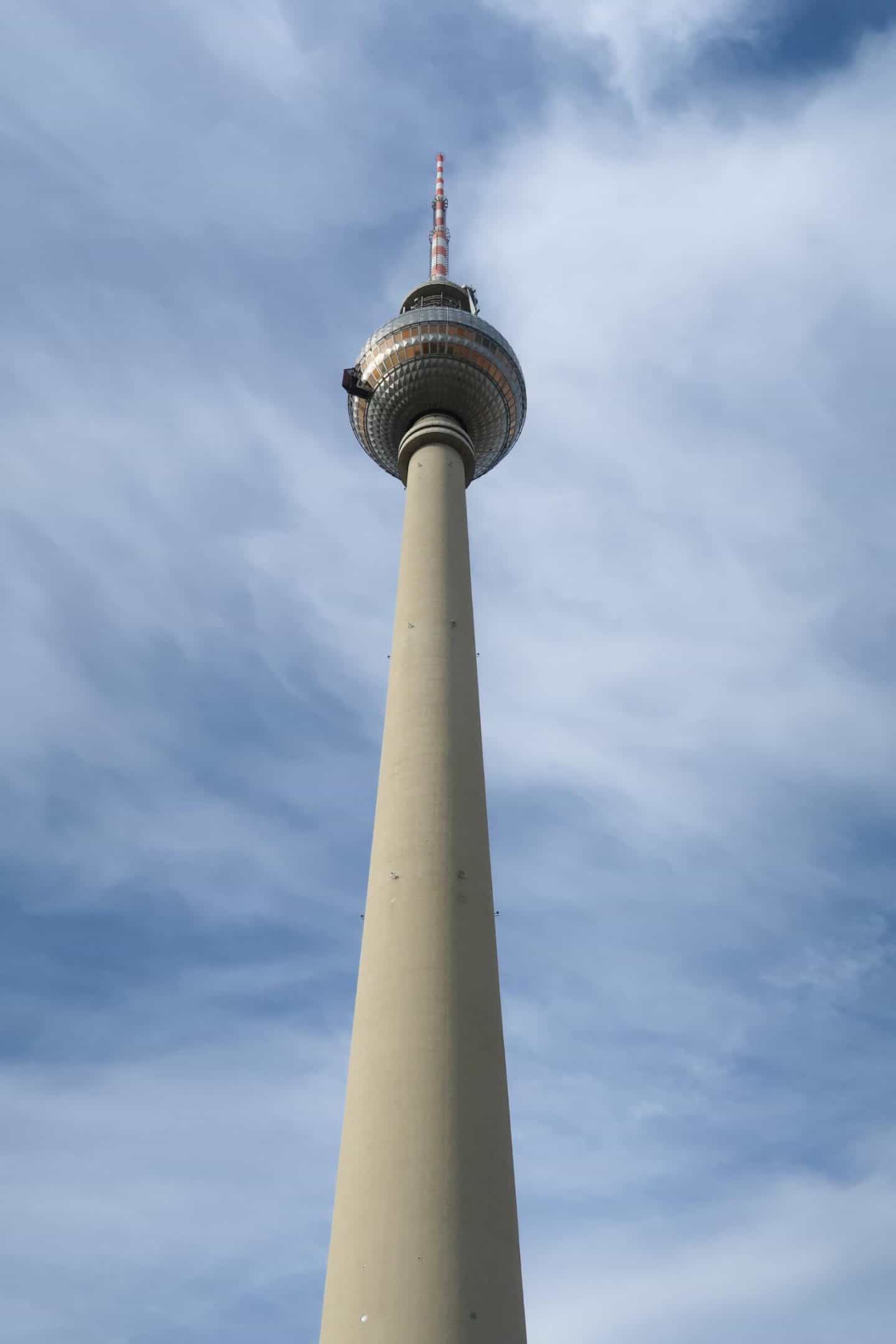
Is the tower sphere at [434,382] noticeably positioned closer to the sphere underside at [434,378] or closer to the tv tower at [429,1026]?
the sphere underside at [434,378]

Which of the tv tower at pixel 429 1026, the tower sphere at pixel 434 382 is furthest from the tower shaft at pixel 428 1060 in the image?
the tower sphere at pixel 434 382

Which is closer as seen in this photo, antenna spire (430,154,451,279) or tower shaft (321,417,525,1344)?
tower shaft (321,417,525,1344)

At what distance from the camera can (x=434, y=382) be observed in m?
Answer: 50.3

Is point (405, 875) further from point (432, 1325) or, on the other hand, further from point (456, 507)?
point (456, 507)

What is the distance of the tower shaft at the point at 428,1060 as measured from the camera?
25641 mm

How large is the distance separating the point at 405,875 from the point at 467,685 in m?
8.39

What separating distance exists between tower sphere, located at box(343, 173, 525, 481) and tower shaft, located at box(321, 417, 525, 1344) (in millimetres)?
13487

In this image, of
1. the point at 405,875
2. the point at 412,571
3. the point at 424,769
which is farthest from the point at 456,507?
the point at 405,875

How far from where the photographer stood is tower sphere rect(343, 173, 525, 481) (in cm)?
5044

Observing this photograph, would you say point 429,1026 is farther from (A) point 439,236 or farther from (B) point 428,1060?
(A) point 439,236

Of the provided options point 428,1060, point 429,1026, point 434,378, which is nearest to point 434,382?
point 434,378

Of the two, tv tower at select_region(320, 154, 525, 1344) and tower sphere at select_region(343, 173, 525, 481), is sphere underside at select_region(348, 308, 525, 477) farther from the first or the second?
tv tower at select_region(320, 154, 525, 1344)

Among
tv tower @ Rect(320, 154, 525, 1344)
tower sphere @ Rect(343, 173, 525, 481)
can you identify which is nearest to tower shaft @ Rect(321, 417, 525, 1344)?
tv tower @ Rect(320, 154, 525, 1344)

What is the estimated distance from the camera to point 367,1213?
26766 mm
